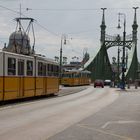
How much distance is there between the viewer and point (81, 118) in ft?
69.0

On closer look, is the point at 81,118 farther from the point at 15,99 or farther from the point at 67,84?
the point at 67,84

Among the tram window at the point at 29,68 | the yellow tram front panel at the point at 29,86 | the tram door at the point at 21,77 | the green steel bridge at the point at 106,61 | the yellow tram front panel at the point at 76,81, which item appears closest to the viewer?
the tram door at the point at 21,77

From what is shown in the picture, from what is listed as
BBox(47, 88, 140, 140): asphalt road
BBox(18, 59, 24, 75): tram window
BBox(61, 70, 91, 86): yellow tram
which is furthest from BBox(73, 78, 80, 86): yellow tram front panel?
BBox(47, 88, 140, 140): asphalt road

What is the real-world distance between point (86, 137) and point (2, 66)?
596 inches

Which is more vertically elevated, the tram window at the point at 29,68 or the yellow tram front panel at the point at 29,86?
the tram window at the point at 29,68

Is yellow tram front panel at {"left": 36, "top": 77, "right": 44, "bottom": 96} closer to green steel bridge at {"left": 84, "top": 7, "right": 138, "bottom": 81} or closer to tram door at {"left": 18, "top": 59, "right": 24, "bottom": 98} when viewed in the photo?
tram door at {"left": 18, "top": 59, "right": 24, "bottom": 98}

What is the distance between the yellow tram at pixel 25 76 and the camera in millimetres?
29125

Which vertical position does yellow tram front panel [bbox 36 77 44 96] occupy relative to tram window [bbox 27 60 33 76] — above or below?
below

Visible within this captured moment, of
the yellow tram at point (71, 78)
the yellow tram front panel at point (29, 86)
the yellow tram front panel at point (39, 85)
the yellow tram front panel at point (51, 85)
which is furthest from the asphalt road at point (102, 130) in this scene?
the yellow tram at point (71, 78)

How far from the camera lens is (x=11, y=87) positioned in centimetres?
3005

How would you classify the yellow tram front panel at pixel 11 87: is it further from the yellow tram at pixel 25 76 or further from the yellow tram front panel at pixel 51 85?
the yellow tram front panel at pixel 51 85

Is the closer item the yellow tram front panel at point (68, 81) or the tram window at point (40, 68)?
the tram window at point (40, 68)

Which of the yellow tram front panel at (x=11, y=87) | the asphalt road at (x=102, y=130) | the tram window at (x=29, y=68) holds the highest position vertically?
the tram window at (x=29, y=68)

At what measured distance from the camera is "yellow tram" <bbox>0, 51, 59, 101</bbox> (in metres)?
29.1
